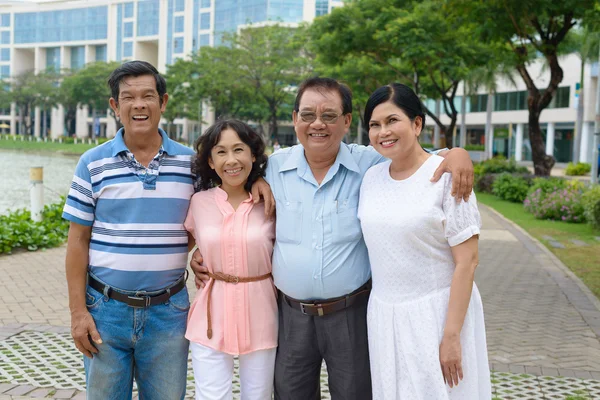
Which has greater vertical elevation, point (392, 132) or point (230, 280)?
point (392, 132)

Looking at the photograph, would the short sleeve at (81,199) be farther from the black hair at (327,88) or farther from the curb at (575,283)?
the curb at (575,283)

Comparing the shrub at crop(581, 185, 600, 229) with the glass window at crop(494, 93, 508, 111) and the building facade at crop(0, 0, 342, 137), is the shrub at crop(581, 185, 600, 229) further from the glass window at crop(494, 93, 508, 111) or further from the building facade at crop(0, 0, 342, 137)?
the building facade at crop(0, 0, 342, 137)

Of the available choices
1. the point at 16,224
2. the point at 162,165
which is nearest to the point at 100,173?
the point at 162,165

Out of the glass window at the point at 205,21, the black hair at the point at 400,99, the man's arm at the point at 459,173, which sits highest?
the glass window at the point at 205,21

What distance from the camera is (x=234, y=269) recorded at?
11.0 ft

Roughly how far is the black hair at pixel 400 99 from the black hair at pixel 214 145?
0.64 meters

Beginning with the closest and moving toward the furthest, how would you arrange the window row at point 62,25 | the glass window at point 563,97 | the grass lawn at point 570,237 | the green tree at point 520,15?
the grass lawn at point 570,237
the green tree at point 520,15
the glass window at point 563,97
the window row at point 62,25

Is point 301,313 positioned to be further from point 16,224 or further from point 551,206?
point 551,206

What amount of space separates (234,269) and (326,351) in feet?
2.00

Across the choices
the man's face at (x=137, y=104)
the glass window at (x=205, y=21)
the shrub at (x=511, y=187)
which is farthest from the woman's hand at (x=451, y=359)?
the glass window at (x=205, y=21)

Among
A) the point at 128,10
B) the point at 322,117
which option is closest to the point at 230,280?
the point at 322,117

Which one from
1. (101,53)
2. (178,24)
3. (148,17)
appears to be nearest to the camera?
(178,24)

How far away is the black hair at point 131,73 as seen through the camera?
3.21 m

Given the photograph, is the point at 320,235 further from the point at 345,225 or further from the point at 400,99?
the point at 400,99
